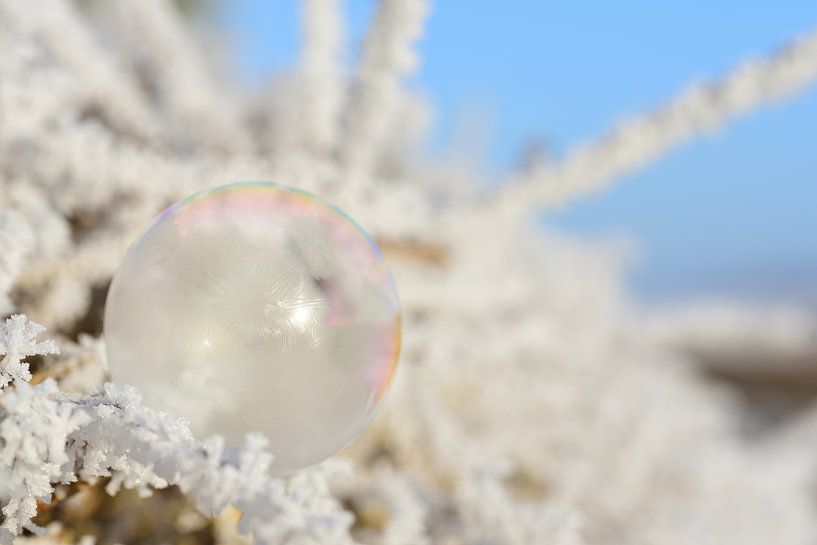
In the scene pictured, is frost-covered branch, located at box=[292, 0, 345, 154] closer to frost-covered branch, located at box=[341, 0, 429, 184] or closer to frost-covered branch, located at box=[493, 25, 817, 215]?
frost-covered branch, located at box=[341, 0, 429, 184]

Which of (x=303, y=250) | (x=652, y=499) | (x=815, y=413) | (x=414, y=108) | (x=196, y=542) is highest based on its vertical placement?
(x=414, y=108)

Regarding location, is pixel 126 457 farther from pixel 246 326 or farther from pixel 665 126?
pixel 665 126

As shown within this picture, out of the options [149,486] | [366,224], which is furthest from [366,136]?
[149,486]

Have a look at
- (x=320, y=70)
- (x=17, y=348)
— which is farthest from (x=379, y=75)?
(x=17, y=348)

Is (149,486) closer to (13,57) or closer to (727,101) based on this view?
(13,57)

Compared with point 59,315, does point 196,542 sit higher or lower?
lower

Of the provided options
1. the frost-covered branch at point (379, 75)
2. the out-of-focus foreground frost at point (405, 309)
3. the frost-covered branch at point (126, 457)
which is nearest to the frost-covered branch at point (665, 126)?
the out-of-focus foreground frost at point (405, 309)
